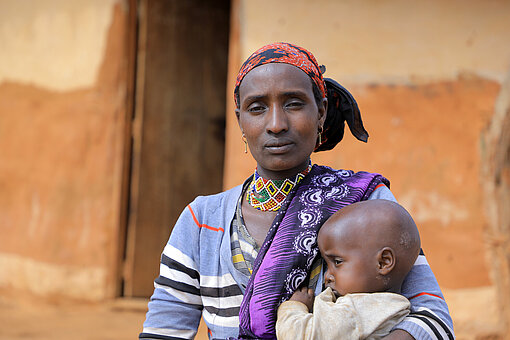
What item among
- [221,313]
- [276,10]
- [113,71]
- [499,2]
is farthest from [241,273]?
[113,71]

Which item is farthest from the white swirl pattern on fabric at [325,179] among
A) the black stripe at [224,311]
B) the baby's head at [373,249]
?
the black stripe at [224,311]

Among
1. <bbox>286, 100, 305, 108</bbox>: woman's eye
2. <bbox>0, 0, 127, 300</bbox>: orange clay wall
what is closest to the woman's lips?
<bbox>286, 100, 305, 108</bbox>: woman's eye

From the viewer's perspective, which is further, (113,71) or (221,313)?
(113,71)

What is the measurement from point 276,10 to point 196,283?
3521 mm

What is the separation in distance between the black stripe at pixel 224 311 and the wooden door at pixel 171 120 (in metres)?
4.30

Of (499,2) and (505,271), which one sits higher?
(499,2)

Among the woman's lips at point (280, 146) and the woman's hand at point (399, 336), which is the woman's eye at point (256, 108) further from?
the woman's hand at point (399, 336)

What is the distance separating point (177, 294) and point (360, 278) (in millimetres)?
573

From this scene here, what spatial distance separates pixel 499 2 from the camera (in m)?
4.70

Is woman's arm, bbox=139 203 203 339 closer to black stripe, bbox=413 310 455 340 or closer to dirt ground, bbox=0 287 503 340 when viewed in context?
black stripe, bbox=413 310 455 340

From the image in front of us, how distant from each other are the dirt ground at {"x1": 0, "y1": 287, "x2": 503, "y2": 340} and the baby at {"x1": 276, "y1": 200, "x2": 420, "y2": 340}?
3.31 m

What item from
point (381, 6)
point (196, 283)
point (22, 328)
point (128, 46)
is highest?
point (381, 6)

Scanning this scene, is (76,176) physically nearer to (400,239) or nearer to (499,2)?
(499,2)

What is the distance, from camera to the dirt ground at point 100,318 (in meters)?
4.54
